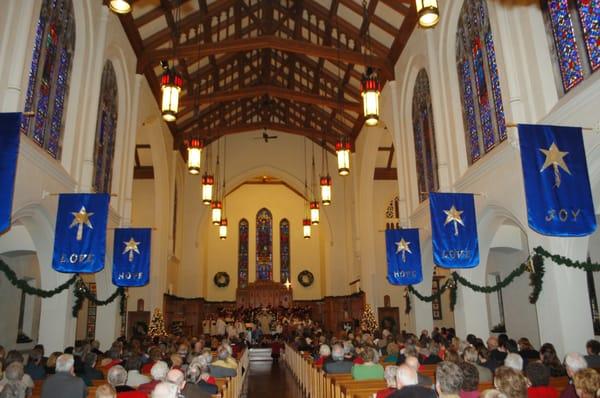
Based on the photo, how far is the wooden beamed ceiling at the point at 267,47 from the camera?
42.5 ft

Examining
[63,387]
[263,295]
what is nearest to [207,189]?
[63,387]

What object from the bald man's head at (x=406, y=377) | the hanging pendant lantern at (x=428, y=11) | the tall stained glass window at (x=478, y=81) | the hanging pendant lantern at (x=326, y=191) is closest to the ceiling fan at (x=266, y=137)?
the hanging pendant lantern at (x=326, y=191)

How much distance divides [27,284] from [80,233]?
1.32m

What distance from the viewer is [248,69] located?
62.5 feet

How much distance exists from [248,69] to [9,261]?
10.6m

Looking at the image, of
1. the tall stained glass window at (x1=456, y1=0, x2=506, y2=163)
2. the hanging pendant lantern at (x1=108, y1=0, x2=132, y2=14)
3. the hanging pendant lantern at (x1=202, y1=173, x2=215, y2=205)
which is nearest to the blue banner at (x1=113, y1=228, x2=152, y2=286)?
the hanging pendant lantern at (x1=202, y1=173, x2=215, y2=205)

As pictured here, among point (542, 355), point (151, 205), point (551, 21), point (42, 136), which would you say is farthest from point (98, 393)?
point (151, 205)

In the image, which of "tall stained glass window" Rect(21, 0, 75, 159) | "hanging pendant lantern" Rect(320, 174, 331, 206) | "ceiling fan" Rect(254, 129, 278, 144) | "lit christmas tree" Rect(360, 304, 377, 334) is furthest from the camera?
"ceiling fan" Rect(254, 129, 278, 144)

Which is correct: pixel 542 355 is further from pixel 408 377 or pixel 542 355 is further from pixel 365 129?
pixel 365 129

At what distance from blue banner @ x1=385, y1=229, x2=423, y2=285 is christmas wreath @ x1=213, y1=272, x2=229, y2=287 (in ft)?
52.2

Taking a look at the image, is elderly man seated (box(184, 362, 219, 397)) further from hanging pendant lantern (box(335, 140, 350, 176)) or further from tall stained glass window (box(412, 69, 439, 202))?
tall stained glass window (box(412, 69, 439, 202))

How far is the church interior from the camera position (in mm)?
7152

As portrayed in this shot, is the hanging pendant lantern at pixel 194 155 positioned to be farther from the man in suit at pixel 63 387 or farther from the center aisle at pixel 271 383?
the man in suit at pixel 63 387

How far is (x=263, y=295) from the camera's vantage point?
25.1 meters
